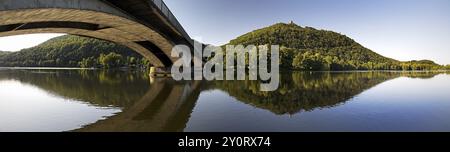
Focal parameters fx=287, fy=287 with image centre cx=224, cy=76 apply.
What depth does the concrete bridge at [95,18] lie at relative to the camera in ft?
43.8

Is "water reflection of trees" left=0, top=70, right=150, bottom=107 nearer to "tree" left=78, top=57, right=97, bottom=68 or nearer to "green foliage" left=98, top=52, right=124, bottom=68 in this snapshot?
"green foliage" left=98, top=52, right=124, bottom=68

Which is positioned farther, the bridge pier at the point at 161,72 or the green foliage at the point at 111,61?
the green foliage at the point at 111,61

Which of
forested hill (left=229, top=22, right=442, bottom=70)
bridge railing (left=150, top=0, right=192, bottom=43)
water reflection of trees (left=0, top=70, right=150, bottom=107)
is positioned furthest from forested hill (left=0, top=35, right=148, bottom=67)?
bridge railing (left=150, top=0, right=192, bottom=43)

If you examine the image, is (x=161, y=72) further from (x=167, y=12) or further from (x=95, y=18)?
(x=95, y=18)

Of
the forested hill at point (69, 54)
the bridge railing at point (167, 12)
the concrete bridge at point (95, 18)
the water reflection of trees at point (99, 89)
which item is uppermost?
the forested hill at point (69, 54)

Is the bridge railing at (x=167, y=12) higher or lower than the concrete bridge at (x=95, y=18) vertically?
higher

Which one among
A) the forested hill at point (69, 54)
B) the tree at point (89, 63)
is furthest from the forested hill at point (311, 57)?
the tree at point (89, 63)

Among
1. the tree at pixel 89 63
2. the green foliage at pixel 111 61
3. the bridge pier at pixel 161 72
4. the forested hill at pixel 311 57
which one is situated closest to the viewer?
the bridge pier at pixel 161 72

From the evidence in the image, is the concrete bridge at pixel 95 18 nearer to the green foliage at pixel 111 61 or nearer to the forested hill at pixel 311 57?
the forested hill at pixel 311 57

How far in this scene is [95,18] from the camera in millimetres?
19688
